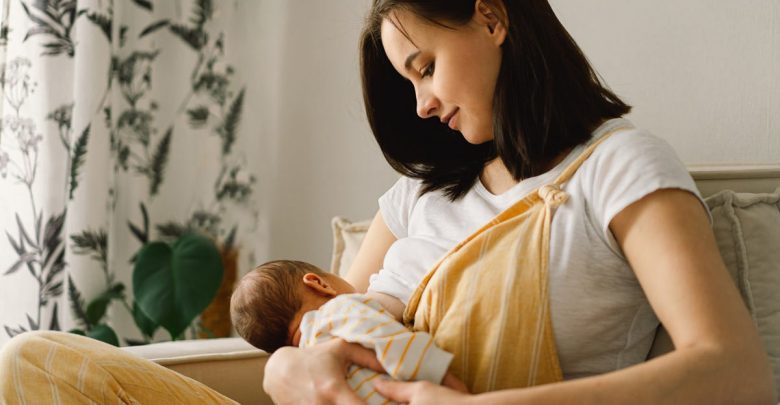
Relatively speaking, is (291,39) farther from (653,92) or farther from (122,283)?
(653,92)

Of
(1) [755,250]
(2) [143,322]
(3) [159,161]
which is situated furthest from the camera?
(3) [159,161]

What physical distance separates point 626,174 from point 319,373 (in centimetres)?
50

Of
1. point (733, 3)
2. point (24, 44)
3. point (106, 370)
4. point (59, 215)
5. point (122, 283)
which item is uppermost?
point (733, 3)

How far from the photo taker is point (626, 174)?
113 centimetres

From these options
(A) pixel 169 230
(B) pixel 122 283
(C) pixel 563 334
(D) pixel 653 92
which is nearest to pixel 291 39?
(A) pixel 169 230

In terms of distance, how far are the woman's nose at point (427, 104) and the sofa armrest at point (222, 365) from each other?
606 millimetres

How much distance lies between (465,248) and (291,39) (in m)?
Result: 1.91

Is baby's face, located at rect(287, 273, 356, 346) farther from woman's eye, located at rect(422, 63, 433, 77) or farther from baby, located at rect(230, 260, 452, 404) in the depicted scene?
woman's eye, located at rect(422, 63, 433, 77)

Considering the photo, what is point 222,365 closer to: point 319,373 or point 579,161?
point 319,373

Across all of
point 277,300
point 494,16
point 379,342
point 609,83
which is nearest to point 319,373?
point 379,342

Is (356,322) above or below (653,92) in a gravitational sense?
below

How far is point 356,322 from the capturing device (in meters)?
1.23

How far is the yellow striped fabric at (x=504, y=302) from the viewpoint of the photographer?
1161mm

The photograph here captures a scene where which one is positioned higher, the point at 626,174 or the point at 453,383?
the point at 626,174
